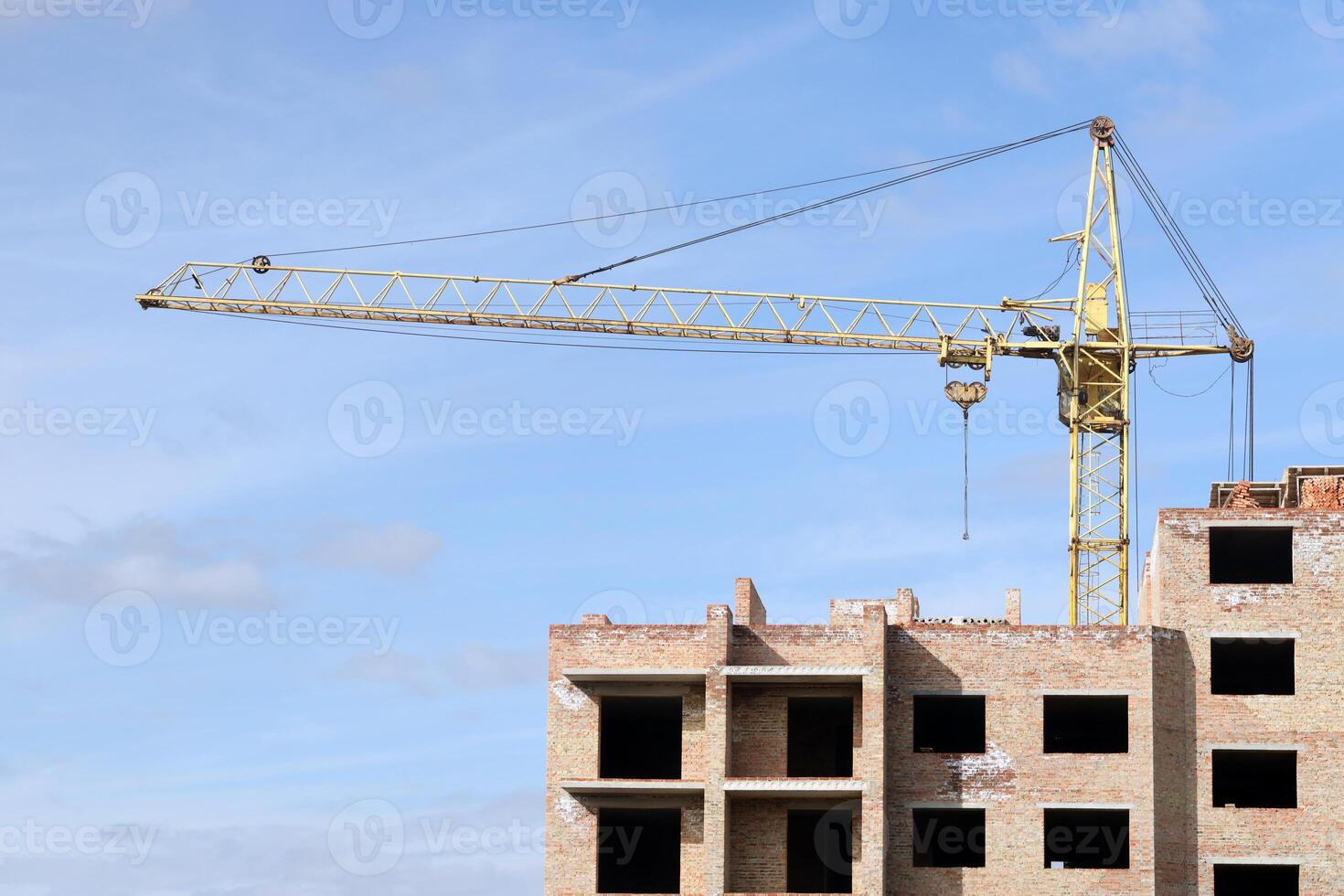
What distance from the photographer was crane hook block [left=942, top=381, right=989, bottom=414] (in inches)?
4267

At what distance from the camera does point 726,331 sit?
110 meters

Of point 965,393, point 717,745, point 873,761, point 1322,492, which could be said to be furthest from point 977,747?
point 965,393

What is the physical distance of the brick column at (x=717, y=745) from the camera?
76312 mm

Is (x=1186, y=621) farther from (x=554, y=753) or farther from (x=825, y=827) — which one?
(x=554, y=753)

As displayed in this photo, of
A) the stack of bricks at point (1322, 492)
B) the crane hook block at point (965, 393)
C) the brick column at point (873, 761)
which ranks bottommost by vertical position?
the brick column at point (873, 761)

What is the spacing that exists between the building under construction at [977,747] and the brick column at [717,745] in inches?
3.3

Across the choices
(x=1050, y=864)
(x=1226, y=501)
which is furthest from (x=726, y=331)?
(x=1050, y=864)

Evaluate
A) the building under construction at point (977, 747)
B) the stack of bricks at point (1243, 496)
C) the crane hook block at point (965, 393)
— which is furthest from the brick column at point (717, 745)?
the crane hook block at point (965, 393)

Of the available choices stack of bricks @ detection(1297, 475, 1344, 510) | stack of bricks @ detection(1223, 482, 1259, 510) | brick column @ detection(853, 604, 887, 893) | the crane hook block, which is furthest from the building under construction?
the crane hook block

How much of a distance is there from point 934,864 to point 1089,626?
9365 millimetres

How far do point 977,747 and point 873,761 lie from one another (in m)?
4.43

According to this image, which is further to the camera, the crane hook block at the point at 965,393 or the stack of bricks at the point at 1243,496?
the crane hook block at the point at 965,393

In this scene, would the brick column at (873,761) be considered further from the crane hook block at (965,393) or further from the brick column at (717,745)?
the crane hook block at (965,393)

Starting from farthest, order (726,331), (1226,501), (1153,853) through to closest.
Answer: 1. (726,331)
2. (1226,501)
3. (1153,853)
